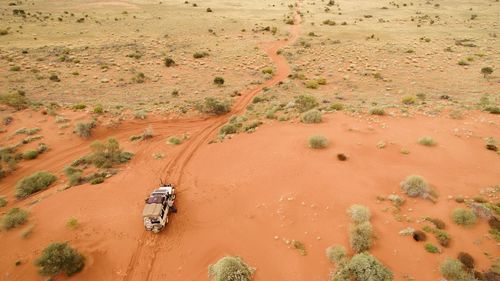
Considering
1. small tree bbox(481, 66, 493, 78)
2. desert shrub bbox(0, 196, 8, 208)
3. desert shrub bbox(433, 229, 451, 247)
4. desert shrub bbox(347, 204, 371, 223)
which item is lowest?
small tree bbox(481, 66, 493, 78)

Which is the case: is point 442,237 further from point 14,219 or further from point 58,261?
point 14,219

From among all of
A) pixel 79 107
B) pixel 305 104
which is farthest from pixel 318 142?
pixel 79 107

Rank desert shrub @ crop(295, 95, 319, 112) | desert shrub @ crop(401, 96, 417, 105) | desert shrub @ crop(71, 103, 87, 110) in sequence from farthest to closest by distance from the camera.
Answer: desert shrub @ crop(71, 103, 87, 110) → desert shrub @ crop(401, 96, 417, 105) → desert shrub @ crop(295, 95, 319, 112)

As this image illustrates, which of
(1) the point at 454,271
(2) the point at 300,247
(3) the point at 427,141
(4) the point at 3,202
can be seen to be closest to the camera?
(1) the point at 454,271

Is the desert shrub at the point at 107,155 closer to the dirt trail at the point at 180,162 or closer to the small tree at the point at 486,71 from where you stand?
the dirt trail at the point at 180,162

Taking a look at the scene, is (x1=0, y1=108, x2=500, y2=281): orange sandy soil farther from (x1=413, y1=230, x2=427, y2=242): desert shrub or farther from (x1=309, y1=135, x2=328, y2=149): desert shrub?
(x1=309, y1=135, x2=328, y2=149): desert shrub

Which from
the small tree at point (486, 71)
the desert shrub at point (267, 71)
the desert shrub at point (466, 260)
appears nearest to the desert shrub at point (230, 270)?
the desert shrub at point (466, 260)

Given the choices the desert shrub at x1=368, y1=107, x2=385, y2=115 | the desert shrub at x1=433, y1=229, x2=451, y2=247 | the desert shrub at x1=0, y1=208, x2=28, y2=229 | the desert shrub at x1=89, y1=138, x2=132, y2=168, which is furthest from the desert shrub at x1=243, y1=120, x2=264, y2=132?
the desert shrub at x1=0, y1=208, x2=28, y2=229
